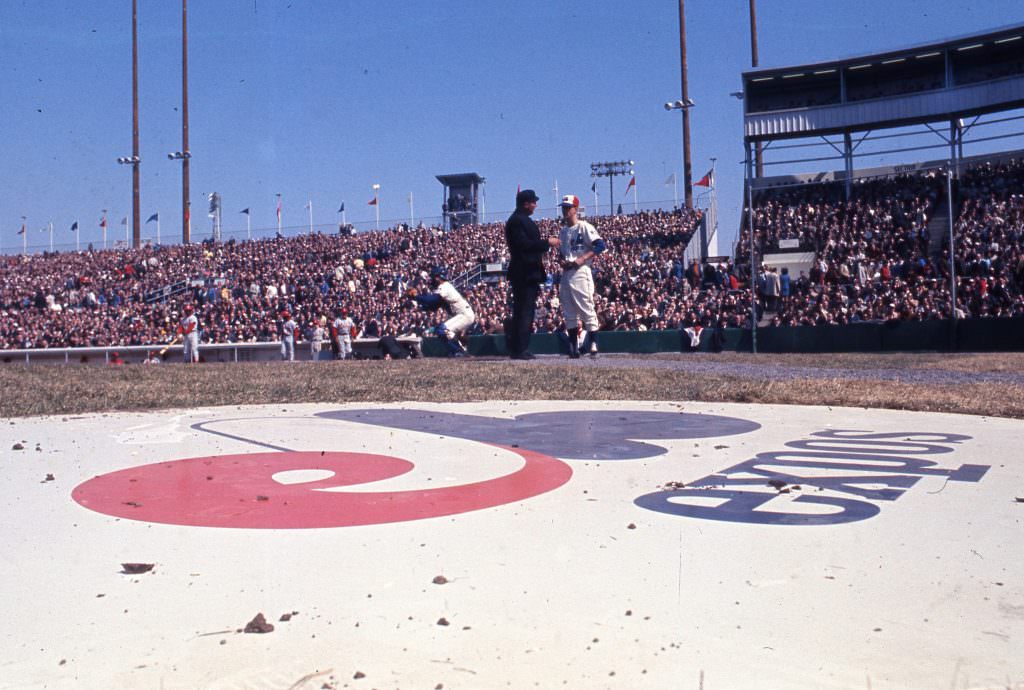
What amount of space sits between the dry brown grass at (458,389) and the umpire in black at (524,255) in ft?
4.75

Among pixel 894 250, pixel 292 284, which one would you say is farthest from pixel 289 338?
pixel 894 250

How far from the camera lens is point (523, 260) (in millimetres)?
10945

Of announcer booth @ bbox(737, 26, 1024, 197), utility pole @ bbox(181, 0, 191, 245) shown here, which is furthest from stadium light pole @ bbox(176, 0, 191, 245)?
announcer booth @ bbox(737, 26, 1024, 197)

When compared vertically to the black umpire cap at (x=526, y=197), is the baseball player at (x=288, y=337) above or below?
below

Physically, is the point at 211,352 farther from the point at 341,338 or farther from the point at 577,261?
the point at 577,261

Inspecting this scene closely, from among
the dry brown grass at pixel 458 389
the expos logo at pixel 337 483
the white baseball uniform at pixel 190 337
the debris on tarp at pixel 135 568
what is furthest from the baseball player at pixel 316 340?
the debris on tarp at pixel 135 568

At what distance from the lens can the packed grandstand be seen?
75.3 feet

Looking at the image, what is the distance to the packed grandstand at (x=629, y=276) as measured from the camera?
22953 mm

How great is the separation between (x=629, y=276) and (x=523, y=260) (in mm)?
16712

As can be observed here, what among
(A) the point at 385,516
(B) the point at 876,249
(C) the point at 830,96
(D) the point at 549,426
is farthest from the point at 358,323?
(A) the point at 385,516

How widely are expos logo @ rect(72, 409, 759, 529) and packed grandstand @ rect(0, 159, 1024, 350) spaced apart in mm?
17652

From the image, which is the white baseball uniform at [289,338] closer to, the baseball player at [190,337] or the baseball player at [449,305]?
the baseball player at [190,337]

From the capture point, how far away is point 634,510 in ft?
10.1

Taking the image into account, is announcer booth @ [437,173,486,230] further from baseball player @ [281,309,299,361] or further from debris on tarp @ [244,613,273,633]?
debris on tarp @ [244,613,273,633]
